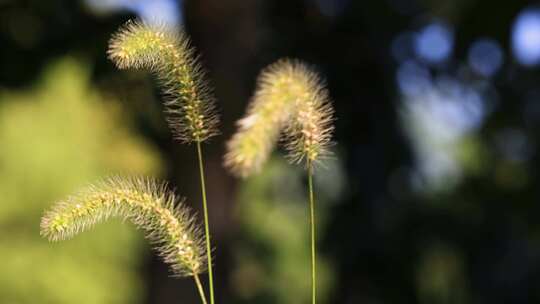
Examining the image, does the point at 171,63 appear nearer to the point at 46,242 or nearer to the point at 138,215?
the point at 138,215

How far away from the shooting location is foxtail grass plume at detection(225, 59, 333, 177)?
1.14 meters

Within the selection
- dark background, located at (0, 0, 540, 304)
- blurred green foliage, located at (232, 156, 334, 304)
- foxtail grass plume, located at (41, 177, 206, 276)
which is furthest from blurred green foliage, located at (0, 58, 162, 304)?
foxtail grass plume, located at (41, 177, 206, 276)

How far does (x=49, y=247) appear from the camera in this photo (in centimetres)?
2216

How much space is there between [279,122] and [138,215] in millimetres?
397

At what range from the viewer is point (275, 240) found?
16312mm

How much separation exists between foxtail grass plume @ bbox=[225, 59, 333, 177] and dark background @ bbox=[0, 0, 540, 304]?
2624mm

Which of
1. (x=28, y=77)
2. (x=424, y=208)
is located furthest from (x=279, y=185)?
(x=28, y=77)

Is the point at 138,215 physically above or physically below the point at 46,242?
below

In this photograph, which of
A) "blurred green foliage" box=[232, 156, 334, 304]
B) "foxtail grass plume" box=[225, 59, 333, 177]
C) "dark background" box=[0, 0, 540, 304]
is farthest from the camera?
"blurred green foliage" box=[232, 156, 334, 304]

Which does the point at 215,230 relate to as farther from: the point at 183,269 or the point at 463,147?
the point at 463,147

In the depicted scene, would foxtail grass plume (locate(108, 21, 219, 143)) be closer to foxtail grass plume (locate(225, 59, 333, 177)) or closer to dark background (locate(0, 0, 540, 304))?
foxtail grass plume (locate(225, 59, 333, 177))

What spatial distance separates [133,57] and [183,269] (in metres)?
0.34

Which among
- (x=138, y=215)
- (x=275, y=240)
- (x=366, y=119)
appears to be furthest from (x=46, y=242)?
(x=138, y=215)

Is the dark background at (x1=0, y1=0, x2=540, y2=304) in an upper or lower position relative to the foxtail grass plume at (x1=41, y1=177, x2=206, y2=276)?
upper
